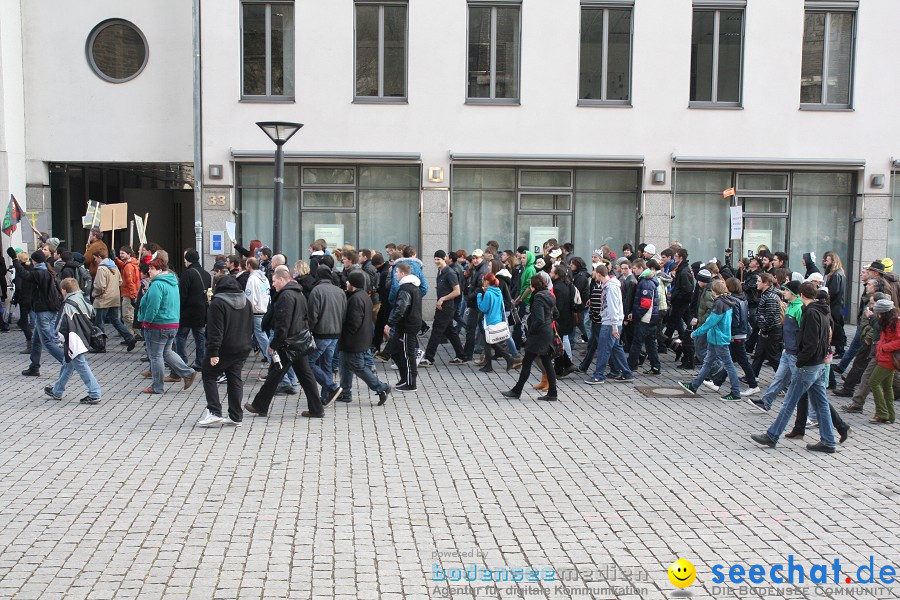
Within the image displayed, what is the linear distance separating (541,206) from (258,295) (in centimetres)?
936

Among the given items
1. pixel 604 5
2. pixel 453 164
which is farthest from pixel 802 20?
pixel 453 164

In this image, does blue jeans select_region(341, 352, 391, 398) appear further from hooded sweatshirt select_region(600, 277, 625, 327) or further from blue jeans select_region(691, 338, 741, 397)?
blue jeans select_region(691, 338, 741, 397)

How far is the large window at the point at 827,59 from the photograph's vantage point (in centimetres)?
2048

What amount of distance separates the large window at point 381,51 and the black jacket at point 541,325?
32.1 feet

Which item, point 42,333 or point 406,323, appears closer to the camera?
point 406,323

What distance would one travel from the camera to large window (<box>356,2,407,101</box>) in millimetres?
20109

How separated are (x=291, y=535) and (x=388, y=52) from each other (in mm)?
15420

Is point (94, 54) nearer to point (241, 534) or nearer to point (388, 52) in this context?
point (388, 52)

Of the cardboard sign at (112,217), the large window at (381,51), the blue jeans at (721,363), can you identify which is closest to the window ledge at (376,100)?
the large window at (381,51)

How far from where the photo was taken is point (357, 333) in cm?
1135

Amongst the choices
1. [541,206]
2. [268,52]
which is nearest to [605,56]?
[541,206]

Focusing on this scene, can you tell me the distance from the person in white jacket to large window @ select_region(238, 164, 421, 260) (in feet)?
23.7

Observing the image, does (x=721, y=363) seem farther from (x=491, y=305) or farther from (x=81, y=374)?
(x=81, y=374)

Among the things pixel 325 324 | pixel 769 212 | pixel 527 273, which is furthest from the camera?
pixel 769 212
